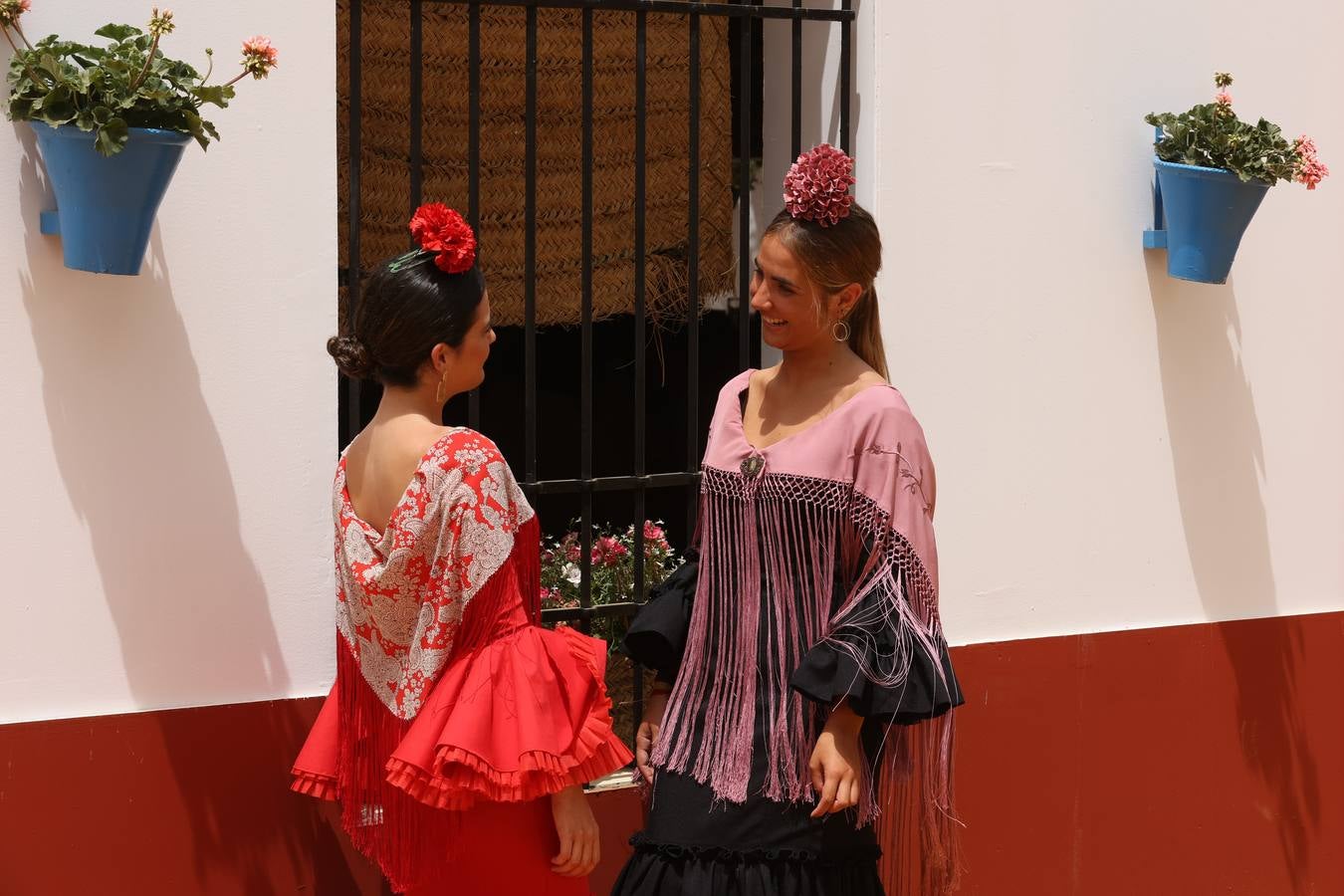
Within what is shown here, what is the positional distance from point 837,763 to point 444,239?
3.79 feet

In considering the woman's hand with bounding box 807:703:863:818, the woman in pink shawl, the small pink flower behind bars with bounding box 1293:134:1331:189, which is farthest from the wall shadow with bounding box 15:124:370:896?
the small pink flower behind bars with bounding box 1293:134:1331:189

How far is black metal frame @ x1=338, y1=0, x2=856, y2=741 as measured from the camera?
3785mm

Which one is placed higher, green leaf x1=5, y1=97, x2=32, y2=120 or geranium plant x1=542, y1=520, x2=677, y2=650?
green leaf x1=5, y1=97, x2=32, y2=120

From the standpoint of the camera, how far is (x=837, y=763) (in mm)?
2822

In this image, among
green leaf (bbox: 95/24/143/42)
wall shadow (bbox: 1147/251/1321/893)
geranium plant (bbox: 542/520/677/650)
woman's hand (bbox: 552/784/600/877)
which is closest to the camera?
woman's hand (bbox: 552/784/600/877)

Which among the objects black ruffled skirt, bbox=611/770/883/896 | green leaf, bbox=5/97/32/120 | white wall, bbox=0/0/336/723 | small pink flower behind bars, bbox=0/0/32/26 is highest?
small pink flower behind bars, bbox=0/0/32/26

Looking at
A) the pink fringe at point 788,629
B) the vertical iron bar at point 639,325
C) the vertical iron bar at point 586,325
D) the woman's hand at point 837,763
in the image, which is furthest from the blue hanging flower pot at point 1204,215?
the woman's hand at point 837,763

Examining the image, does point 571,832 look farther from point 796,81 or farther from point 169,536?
point 796,81

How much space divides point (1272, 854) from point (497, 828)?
9.78 ft

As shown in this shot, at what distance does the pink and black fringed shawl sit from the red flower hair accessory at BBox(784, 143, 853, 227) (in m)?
0.34

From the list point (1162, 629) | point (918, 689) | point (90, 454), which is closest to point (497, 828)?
point (918, 689)

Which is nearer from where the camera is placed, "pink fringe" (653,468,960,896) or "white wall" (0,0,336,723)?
"pink fringe" (653,468,960,896)

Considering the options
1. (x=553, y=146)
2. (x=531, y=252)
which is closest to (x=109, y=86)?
(x=531, y=252)

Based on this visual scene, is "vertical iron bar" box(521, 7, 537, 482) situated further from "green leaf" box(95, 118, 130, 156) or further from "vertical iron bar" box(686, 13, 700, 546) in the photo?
"green leaf" box(95, 118, 130, 156)
